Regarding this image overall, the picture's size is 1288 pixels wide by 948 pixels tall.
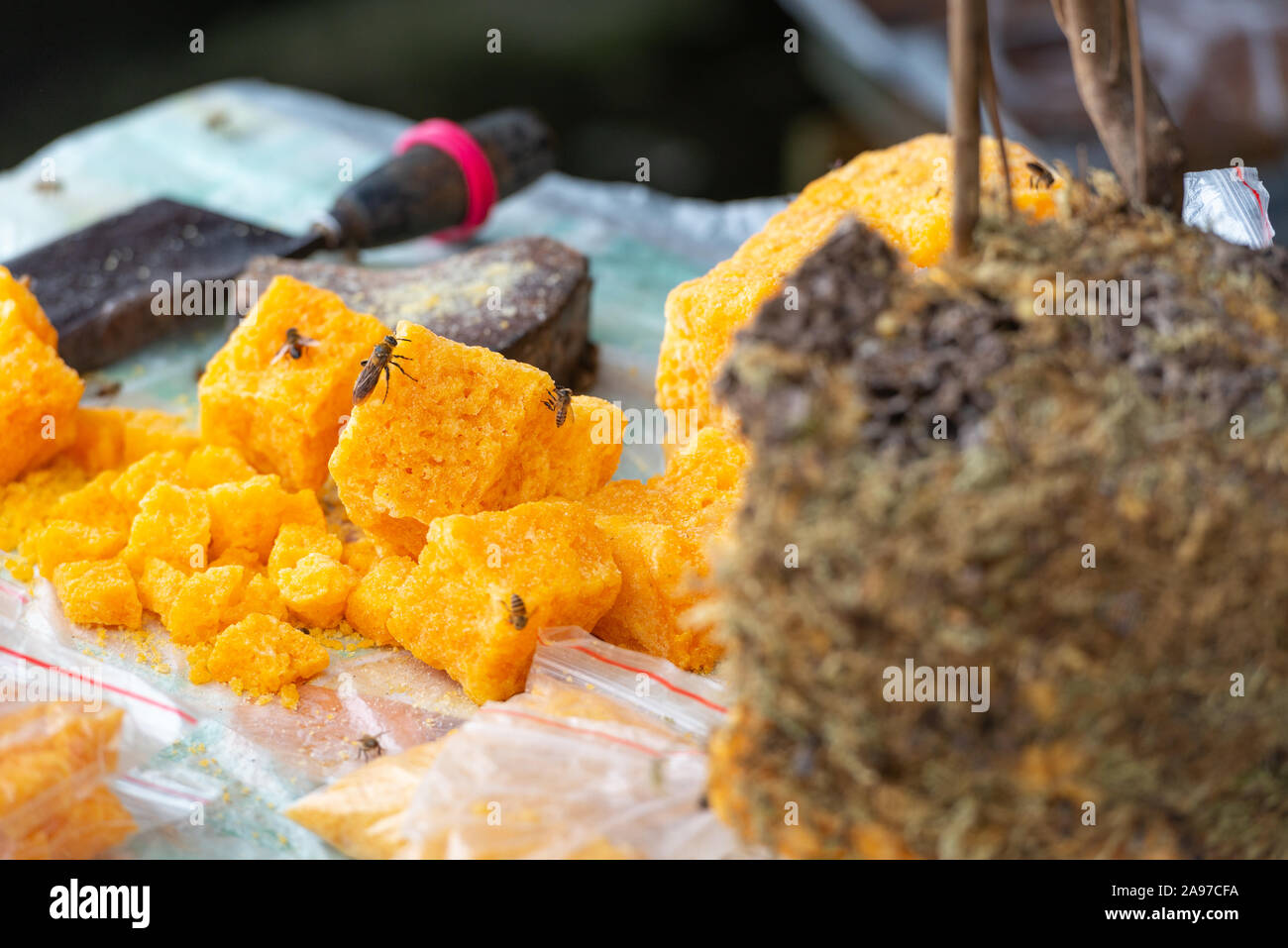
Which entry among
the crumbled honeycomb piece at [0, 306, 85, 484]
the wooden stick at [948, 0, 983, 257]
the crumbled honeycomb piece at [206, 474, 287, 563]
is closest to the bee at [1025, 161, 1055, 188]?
the wooden stick at [948, 0, 983, 257]

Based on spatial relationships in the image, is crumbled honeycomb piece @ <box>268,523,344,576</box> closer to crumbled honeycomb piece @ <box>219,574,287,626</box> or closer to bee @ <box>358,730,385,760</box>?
crumbled honeycomb piece @ <box>219,574,287,626</box>

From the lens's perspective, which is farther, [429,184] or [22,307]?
[429,184]

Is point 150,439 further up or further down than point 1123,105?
further down

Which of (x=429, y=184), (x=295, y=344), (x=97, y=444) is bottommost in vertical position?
(x=97, y=444)

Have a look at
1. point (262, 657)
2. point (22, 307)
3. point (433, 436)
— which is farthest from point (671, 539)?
point (22, 307)

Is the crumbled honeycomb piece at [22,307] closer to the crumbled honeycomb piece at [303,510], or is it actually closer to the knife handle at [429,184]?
the crumbled honeycomb piece at [303,510]

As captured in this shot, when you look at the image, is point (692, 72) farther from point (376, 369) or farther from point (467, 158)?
point (376, 369)

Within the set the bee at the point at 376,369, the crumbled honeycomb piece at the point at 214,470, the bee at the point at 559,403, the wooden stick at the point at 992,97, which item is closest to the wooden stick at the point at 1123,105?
the wooden stick at the point at 992,97
